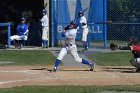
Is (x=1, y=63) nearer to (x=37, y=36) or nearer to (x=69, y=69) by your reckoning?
(x=69, y=69)

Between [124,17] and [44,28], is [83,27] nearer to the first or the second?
[44,28]

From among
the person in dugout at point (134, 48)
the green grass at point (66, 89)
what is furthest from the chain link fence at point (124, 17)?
the green grass at point (66, 89)

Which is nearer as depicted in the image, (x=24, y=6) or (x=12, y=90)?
(x=12, y=90)

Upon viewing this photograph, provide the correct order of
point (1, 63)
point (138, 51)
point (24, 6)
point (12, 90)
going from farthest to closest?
point (24, 6)
point (1, 63)
point (138, 51)
point (12, 90)

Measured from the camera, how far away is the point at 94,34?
82.9ft

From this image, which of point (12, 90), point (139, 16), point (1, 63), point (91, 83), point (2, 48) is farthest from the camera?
point (139, 16)

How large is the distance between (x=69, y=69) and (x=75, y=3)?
8.97 metres

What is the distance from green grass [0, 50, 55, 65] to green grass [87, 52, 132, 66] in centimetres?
185

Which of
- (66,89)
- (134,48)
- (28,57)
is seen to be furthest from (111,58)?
(66,89)

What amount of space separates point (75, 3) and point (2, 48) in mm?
4583

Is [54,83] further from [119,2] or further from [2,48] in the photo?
[119,2]

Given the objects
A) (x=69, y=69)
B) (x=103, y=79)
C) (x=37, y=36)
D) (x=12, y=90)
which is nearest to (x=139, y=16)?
(x=37, y=36)

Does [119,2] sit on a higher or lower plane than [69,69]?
higher

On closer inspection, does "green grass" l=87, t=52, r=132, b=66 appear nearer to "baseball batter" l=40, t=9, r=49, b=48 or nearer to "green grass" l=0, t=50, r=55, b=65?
"green grass" l=0, t=50, r=55, b=65
